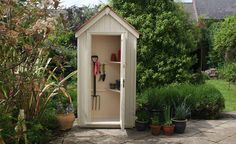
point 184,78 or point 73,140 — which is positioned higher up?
point 184,78

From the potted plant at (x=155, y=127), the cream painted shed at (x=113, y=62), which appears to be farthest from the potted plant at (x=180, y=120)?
the cream painted shed at (x=113, y=62)

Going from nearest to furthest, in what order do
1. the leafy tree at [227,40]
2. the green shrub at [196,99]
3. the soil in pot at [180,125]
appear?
the soil in pot at [180,125] → the green shrub at [196,99] → the leafy tree at [227,40]

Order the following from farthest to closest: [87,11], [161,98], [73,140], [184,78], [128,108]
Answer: [87,11], [184,78], [161,98], [128,108], [73,140]

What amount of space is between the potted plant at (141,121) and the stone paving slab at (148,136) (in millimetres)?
104

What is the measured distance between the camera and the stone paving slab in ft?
18.9

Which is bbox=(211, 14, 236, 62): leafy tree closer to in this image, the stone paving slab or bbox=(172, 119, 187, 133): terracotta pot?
the stone paving slab

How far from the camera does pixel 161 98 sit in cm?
714

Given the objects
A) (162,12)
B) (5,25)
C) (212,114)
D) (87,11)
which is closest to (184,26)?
(162,12)

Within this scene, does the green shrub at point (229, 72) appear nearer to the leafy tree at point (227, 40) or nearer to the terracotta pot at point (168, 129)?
the leafy tree at point (227, 40)

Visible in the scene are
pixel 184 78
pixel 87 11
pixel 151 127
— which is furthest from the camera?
pixel 87 11

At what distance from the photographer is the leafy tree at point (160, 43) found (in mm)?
9141

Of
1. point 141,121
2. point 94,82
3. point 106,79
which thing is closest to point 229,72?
point 106,79

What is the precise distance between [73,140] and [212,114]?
11.2 feet

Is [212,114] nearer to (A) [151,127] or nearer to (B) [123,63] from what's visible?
(A) [151,127]
